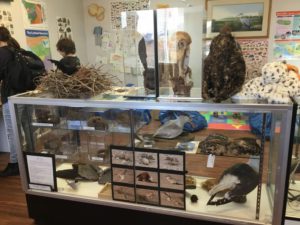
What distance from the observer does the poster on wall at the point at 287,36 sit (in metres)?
3.75

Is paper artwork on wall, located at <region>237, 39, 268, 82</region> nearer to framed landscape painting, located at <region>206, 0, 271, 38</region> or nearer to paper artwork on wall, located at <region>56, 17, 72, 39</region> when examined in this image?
framed landscape painting, located at <region>206, 0, 271, 38</region>

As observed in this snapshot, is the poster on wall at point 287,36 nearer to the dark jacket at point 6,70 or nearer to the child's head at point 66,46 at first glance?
the child's head at point 66,46

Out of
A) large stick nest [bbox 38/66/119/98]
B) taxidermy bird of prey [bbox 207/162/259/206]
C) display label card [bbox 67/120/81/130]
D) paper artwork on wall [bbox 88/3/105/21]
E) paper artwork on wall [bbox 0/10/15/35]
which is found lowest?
taxidermy bird of prey [bbox 207/162/259/206]

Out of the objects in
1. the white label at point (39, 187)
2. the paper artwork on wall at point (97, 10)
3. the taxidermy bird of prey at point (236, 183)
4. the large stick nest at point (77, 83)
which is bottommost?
the white label at point (39, 187)

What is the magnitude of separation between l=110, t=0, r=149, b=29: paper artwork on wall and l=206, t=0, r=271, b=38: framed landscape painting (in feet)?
3.24

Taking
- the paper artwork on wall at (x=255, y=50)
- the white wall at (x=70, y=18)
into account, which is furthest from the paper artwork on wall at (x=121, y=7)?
the paper artwork on wall at (x=255, y=50)

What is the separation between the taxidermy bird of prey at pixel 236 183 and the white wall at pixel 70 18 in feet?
10.5

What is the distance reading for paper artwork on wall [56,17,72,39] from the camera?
3.99m

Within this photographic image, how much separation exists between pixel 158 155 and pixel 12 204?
4.85 feet

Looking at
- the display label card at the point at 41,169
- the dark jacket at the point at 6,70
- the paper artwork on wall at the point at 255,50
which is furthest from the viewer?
the paper artwork on wall at the point at 255,50

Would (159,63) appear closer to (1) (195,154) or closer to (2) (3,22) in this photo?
(1) (195,154)

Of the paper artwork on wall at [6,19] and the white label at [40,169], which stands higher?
the paper artwork on wall at [6,19]

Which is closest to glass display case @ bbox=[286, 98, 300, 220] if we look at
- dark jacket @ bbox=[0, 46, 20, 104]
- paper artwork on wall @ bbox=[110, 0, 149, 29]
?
dark jacket @ bbox=[0, 46, 20, 104]

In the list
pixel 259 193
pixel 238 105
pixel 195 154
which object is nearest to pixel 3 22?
pixel 195 154
